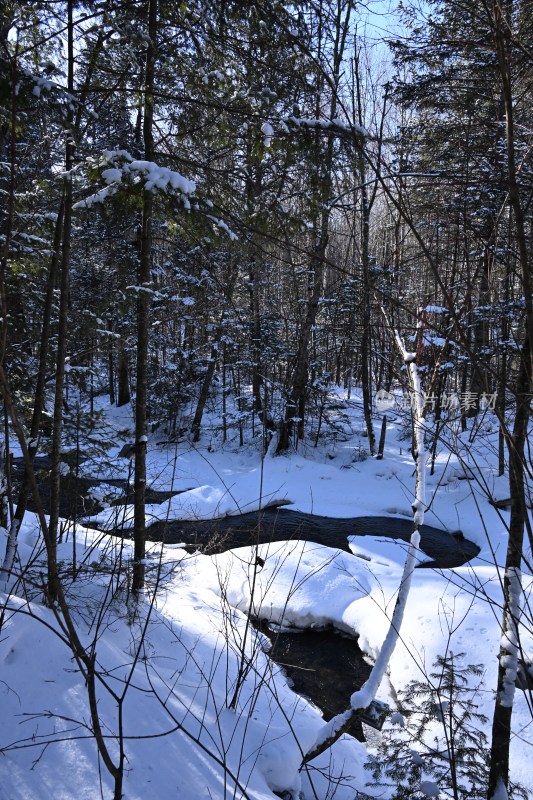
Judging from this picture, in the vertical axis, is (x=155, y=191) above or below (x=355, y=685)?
above

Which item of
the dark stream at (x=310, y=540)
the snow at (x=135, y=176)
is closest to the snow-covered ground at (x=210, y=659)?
the dark stream at (x=310, y=540)

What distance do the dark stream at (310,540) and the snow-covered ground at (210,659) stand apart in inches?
9.5

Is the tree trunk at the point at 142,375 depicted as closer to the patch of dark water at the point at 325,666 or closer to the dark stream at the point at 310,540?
the dark stream at the point at 310,540

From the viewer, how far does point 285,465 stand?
12266 millimetres

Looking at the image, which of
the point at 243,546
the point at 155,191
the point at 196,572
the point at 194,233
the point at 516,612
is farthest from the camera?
the point at 243,546

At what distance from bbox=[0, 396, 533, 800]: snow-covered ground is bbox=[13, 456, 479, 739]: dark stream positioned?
0.79 ft

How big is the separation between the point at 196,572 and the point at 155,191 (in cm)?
548

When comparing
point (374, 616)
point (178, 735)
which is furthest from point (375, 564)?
point (178, 735)

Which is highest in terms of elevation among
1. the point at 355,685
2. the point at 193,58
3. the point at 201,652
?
the point at 193,58

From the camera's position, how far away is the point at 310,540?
8688 mm

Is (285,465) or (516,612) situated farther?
(285,465)

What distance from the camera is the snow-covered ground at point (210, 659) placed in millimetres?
2289

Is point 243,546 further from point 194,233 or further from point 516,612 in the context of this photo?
point 516,612

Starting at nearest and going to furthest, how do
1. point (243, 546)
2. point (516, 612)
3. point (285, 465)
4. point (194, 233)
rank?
1. point (516, 612)
2. point (194, 233)
3. point (243, 546)
4. point (285, 465)
